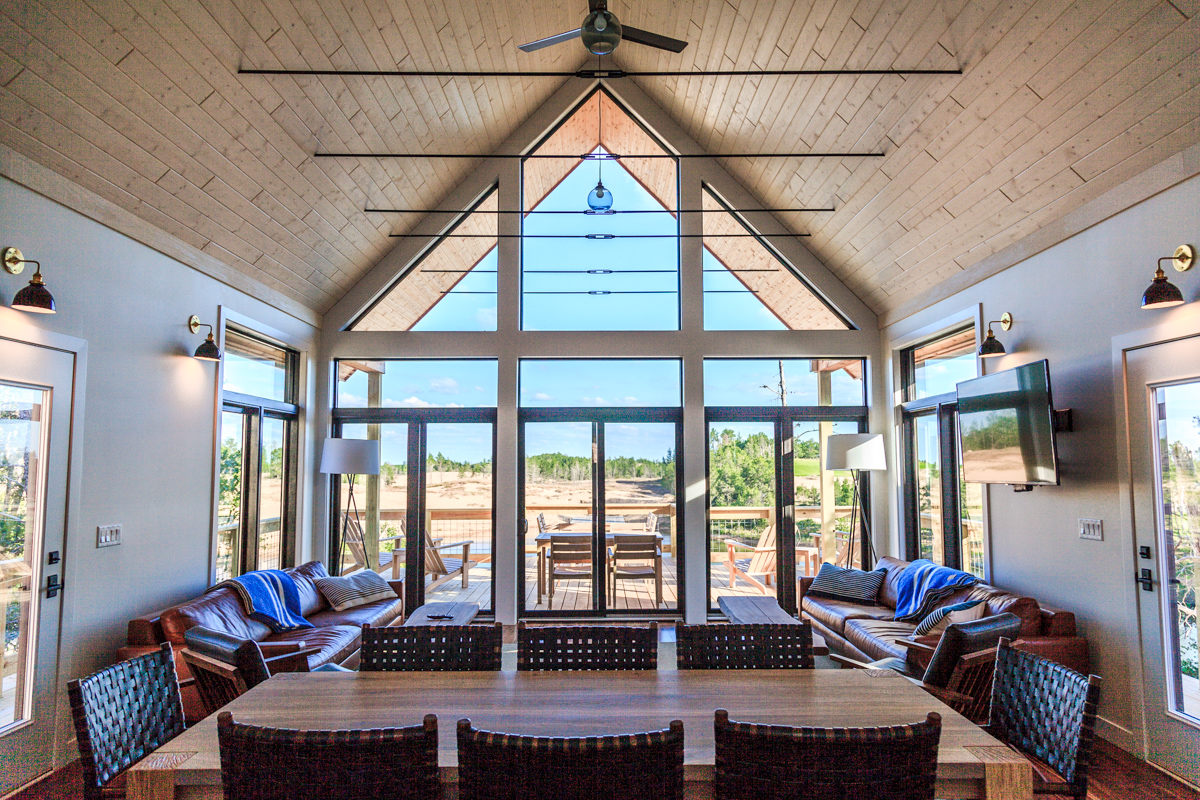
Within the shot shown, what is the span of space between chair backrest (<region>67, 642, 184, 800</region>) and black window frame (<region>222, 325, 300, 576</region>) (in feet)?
9.42

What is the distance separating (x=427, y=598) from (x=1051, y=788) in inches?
216

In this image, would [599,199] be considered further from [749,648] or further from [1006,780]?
[1006,780]

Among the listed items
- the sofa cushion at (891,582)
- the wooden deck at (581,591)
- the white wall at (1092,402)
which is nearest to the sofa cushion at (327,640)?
the wooden deck at (581,591)

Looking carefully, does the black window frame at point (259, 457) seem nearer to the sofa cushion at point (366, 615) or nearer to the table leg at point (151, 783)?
the sofa cushion at point (366, 615)

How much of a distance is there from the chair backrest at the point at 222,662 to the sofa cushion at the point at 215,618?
2.20ft

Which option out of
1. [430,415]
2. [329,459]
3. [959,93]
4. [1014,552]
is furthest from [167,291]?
Result: [1014,552]

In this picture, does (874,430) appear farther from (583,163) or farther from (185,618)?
(185,618)

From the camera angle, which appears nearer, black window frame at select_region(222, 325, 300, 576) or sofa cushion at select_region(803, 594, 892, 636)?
sofa cushion at select_region(803, 594, 892, 636)

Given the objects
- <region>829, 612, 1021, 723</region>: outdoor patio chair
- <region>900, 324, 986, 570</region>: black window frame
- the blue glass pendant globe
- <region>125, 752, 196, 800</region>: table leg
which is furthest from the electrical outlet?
<region>900, 324, 986, 570</region>: black window frame

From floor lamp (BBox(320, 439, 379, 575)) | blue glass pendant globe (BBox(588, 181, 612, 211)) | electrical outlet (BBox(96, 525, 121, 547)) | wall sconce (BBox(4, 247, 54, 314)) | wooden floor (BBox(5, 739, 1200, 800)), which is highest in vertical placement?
blue glass pendant globe (BBox(588, 181, 612, 211))

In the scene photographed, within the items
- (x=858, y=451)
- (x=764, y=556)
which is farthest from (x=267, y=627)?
(x=858, y=451)

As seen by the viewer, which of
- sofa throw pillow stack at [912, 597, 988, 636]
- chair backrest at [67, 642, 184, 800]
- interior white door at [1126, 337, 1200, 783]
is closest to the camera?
chair backrest at [67, 642, 184, 800]

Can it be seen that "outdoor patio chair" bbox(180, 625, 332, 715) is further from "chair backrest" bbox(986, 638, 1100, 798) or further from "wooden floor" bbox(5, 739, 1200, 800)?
"chair backrest" bbox(986, 638, 1100, 798)

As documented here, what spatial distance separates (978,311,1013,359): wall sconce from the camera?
4449mm
